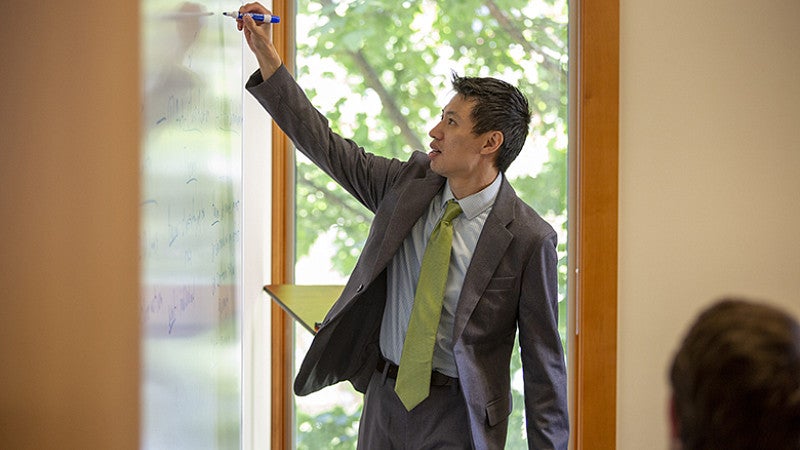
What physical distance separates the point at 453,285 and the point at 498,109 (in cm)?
41

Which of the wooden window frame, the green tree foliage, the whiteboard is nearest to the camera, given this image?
the whiteboard

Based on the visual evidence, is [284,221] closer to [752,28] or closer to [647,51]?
[647,51]

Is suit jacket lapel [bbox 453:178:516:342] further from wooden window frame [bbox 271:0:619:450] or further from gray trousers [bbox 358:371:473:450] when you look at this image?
wooden window frame [bbox 271:0:619:450]

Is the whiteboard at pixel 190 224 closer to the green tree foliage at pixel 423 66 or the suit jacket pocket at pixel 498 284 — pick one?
the suit jacket pocket at pixel 498 284

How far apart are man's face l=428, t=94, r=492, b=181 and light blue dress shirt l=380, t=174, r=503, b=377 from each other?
0.05 m

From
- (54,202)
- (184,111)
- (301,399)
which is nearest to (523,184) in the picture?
(301,399)

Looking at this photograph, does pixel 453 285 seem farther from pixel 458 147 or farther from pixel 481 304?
pixel 458 147

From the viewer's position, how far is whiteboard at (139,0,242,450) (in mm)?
1593

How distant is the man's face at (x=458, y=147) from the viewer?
2396 mm

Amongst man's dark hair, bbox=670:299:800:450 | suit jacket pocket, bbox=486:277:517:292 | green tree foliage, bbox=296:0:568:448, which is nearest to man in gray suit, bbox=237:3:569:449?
suit jacket pocket, bbox=486:277:517:292

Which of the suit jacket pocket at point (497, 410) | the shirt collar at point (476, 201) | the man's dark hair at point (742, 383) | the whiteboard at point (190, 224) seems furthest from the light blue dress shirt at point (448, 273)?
the man's dark hair at point (742, 383)

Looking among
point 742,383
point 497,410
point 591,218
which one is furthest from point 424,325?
point 742,383

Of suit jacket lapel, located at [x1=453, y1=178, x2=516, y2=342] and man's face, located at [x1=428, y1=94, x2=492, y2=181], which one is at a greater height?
man's face, located at [x1=428, y1=94, x2=492, y2=181]

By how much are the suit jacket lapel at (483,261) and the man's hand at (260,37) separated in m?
0.57
